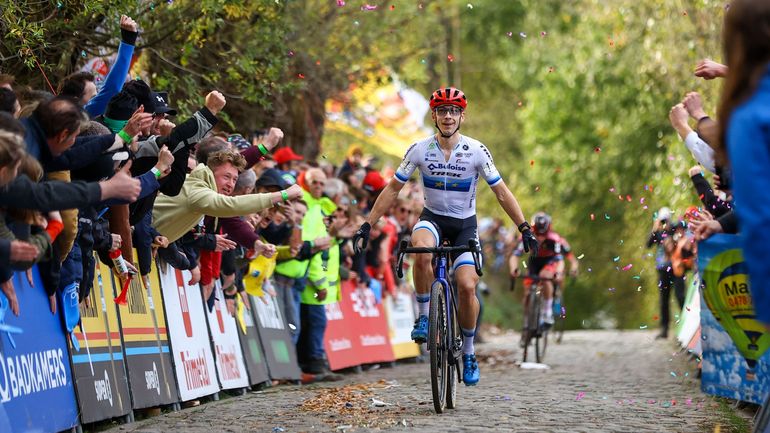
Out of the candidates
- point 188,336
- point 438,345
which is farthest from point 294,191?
point 188,336

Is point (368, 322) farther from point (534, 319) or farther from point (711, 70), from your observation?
point (711, 70)

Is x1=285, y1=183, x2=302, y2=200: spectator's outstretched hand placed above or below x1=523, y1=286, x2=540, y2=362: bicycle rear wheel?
above

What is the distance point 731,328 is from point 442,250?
241 cm

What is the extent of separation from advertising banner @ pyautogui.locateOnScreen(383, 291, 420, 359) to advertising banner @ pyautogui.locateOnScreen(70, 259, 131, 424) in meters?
9.48

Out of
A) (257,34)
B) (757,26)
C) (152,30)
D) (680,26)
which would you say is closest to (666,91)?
(680,26)

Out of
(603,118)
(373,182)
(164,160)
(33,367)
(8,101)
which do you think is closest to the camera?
(8,101)

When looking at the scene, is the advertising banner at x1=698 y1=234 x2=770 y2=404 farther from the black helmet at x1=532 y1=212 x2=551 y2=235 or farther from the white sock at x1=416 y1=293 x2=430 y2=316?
the black helmet at x1=532 y1=212 x2=551 y2=235

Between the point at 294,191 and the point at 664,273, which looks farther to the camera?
the point at 664,273

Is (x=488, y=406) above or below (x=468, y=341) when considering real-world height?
below

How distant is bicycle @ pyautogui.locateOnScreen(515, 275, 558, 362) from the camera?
18.0 meters

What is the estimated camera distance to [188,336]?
450 inches

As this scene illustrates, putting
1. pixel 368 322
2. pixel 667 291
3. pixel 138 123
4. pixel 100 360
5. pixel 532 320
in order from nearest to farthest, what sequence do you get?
pixel 138 123 → pixel 100 360 → pixel 368 322 → pixel 532 320 → pixel 667 291

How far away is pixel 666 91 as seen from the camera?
26266mm

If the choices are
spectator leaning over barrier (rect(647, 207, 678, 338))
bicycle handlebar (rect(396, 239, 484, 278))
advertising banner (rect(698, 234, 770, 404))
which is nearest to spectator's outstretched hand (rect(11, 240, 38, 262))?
bicycle handlebar (rect(396, 239, 484, 278))
